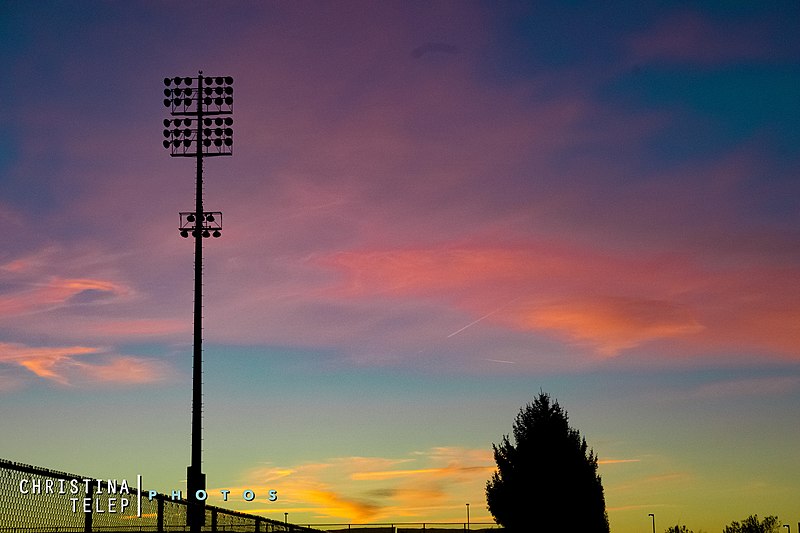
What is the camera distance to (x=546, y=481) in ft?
190

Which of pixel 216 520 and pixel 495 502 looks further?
pixel 495 502

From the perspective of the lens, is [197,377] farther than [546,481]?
No

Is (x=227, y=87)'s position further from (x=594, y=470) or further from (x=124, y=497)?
(x=594, y=470)

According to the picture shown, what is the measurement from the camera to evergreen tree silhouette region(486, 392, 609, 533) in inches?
2249

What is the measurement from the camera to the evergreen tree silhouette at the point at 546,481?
57.1m

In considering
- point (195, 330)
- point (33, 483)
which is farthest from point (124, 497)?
point (195, 330)

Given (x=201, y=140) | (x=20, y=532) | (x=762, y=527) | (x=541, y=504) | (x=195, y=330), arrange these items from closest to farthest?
1. (x=20, y=532)
2. (x=195, y=330)
3. (x=201, y=140)
4. (x=541, y=504)
5. (x=762, y=527)

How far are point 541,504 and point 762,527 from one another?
36469 millimetres

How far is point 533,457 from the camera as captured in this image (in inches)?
2304

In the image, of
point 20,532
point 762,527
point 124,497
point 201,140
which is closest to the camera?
point 20,532

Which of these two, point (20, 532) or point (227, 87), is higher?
point (227, 87)

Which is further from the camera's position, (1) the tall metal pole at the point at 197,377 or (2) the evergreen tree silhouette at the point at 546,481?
(2) the evergreen tree silhouette at the point at 546,481

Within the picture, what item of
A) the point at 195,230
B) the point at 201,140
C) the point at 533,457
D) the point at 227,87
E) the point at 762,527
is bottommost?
the point at 762,527

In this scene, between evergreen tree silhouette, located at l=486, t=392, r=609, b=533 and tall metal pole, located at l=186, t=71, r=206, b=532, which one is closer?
tall metal pole, located at l=186, t=71, r=206, b=532
